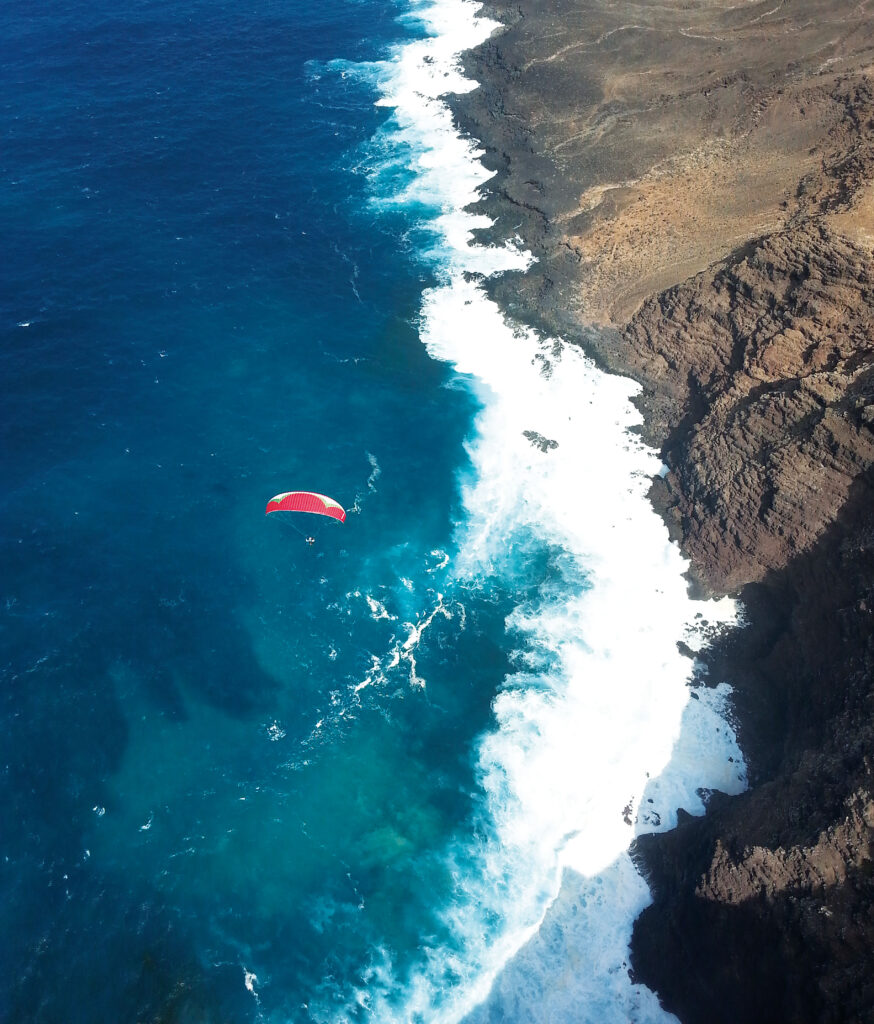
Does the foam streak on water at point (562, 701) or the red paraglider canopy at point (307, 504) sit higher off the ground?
the red paraglider canopy at point (307, 504)

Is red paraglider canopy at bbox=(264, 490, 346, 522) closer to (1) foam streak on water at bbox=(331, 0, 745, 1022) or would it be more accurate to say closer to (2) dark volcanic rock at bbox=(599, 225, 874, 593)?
(1) foam streak on water at bbox=(331, 0, 745, 1022)

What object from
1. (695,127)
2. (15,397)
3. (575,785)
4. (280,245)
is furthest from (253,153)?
(575,785)

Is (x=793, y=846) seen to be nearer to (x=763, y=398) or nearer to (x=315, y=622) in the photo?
(x=763, y=398)

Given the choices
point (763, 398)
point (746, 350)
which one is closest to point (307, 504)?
point (763, 398)

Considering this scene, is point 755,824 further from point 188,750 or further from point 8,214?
point 8,214

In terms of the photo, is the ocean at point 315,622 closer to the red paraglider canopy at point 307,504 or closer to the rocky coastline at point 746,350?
the red paraglider canopy at point 307,504

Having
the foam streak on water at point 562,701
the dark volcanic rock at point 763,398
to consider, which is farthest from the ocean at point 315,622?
the dark volcanic rock at point 763,398
